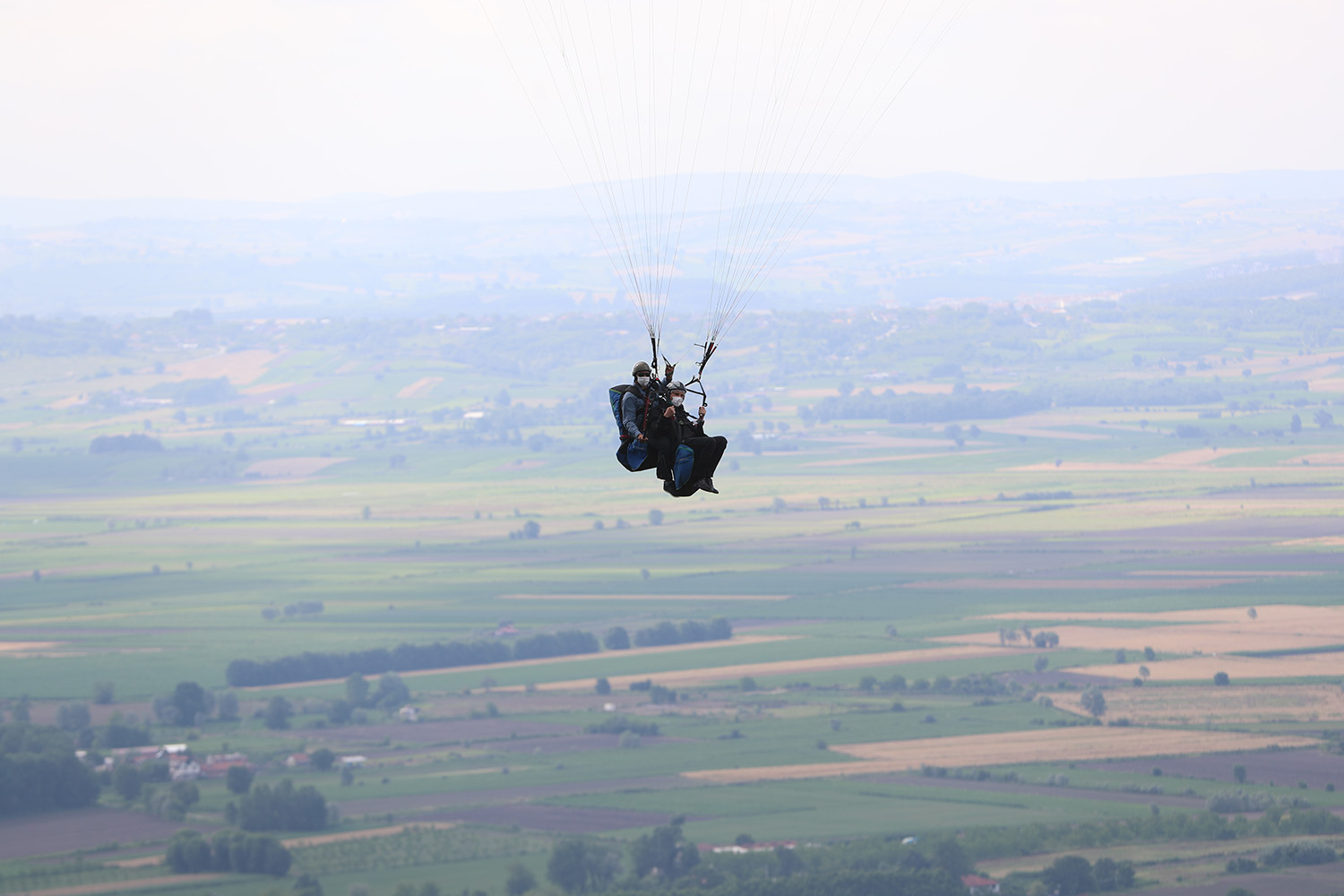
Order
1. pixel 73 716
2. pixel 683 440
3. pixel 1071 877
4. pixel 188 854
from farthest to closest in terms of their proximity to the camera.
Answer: pixel 73 716 → pixel 188 854 → pixel 1071 877 → pixel 683 440

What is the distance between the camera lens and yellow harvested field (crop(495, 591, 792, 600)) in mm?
142000

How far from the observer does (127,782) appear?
10875cm

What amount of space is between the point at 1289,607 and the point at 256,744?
85.3 m

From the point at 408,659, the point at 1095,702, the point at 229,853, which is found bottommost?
the point at 229,853

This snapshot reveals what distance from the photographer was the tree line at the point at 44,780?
10875cm

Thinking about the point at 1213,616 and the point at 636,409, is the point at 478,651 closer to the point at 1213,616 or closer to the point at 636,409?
the point at 1213,616

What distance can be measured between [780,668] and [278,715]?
1612 inches

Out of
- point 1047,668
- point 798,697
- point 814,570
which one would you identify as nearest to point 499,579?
point 814,570

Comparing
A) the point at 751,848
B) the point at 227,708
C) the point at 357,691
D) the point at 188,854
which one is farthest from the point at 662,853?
the point at 227,708

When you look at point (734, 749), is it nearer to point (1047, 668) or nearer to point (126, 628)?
point (1047, 668)

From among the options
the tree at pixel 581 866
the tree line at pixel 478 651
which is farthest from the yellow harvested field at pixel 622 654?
the tree at pixel 581 866

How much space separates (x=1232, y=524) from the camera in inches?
6388

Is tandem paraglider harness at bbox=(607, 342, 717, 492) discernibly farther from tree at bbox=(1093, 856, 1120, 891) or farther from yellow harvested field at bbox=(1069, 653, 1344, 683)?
yellow harvested field at bbox=(1069, 653, 1344, 683)

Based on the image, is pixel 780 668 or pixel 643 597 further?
pixel 643 597
